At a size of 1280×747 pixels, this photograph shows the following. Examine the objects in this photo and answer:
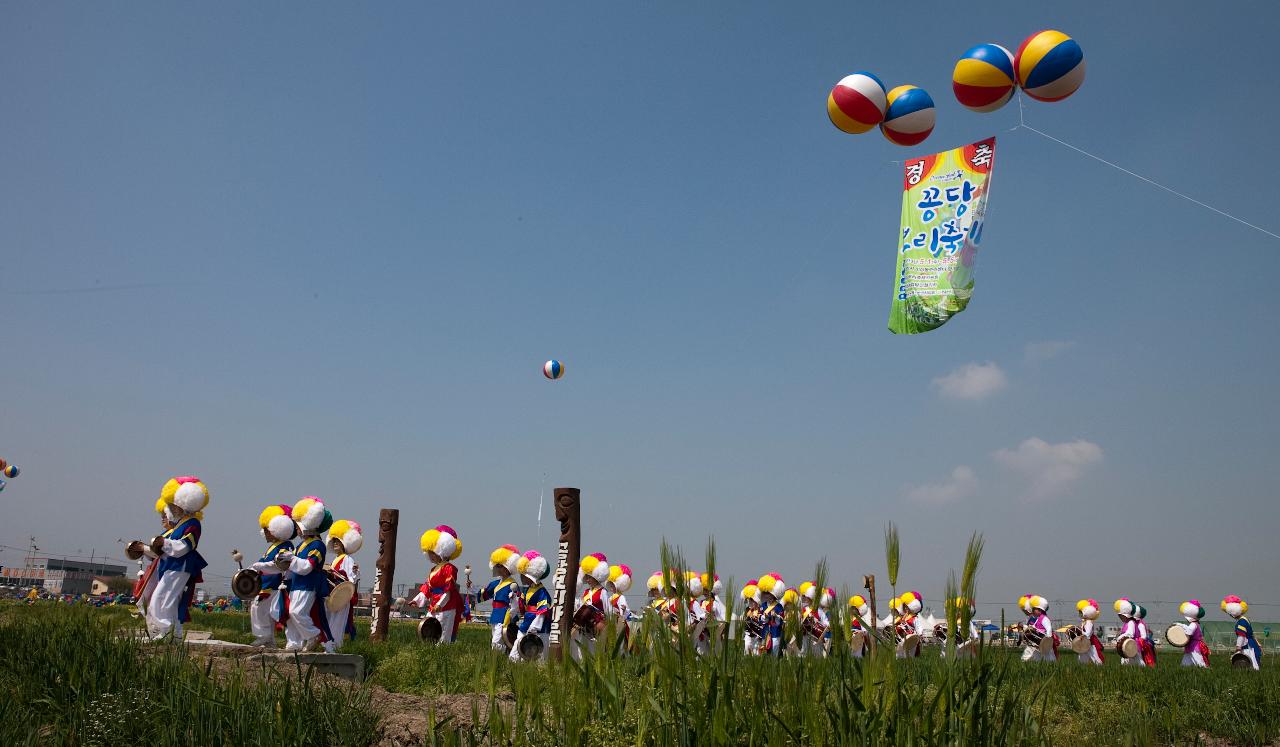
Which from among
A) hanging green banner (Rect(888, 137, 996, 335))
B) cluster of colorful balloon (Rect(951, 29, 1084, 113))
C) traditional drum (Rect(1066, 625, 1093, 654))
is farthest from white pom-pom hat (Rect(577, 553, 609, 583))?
traditional drum (Rect(1066, 625, 1093, 654))

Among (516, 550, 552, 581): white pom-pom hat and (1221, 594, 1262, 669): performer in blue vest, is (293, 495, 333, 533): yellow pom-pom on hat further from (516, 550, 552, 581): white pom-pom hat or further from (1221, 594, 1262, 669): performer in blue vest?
(1221, 594, 1262, 669): performer in blue vest

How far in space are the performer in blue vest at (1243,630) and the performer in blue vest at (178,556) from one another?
2224cm

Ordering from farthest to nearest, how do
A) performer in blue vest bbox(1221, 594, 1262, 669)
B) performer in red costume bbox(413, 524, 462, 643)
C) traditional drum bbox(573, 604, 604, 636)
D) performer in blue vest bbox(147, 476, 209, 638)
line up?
performer in blue vest bbox(1221, 594, 1262, 669)
performer in red costume bbox(413, 524, 462, 643)
traditional drum bbox(573, 604, 604, 636)
performer in blue vest bbox(147, 476, 209, 638)

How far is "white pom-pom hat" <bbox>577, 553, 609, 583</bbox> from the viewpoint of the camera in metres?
16.5

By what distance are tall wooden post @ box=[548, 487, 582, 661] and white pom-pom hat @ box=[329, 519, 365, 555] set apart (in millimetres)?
3868

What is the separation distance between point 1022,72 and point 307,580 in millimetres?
10526

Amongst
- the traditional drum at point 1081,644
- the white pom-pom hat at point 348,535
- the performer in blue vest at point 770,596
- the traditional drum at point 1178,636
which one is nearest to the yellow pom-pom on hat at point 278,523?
the white pom-pom hat at point 348,535

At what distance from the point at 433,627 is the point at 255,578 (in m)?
5.94

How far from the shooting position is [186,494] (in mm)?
11102

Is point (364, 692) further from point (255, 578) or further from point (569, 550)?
point (569, 550)

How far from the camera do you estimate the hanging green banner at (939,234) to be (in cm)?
1013

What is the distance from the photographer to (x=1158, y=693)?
10453 mm

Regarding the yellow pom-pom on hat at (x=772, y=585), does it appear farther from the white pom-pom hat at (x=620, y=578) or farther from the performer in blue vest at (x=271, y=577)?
the performer in blue vest at (x=271, y=577)

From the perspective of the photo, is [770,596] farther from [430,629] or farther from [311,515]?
[311,515]
